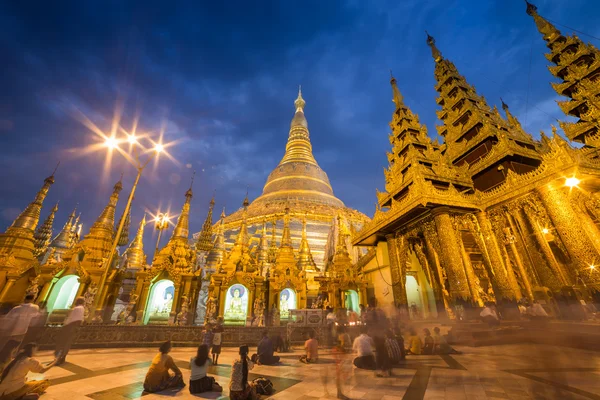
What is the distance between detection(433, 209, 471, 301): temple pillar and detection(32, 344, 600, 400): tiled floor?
216cm

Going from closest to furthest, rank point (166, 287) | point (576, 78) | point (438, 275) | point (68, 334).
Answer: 1. point (68, 334)
2. point (438, 275)
3. point (576, 78)
4. point (166, 287)

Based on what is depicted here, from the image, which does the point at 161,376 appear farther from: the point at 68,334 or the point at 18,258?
the point at 18,258

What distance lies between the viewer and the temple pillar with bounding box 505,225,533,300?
9642mm

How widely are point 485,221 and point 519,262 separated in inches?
77.5

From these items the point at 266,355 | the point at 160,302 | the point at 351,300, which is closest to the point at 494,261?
the point at 351,300

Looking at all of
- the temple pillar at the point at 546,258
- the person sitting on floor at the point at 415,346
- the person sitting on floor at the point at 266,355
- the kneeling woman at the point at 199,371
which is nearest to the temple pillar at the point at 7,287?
the person sitting on floor at the point at 266,355

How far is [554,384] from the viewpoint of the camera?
4.03 m

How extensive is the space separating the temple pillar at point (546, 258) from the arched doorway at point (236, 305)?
44.8 feet

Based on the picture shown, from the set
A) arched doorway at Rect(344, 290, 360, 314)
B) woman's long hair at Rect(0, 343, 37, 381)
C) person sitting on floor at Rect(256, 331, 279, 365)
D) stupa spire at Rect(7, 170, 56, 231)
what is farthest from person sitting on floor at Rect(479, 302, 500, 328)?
stupa spire at Rect(7, 170, 56, 231)

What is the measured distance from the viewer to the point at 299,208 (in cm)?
3881

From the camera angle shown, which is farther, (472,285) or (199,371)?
(472,285)

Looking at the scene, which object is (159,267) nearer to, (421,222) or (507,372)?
(421,222)

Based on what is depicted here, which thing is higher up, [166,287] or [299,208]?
[299,208]

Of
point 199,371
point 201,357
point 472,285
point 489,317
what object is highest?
point 472,285
